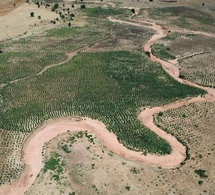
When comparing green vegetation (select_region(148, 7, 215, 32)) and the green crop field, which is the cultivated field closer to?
the green crop field

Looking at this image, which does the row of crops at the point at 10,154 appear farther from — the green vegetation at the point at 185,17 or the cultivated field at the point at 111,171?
the green vegetation at the point at 185,17

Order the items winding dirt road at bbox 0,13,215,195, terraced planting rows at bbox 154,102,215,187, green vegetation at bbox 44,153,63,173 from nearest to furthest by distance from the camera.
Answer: winding dirt road at bbox 0,13,215,195 → green vegetation at bbox 44,153,63,173 → terraced planting rows at bbox 154,102,215,187

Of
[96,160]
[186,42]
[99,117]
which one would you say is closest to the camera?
[96,160]

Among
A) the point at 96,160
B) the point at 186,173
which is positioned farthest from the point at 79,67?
the point at 186,173

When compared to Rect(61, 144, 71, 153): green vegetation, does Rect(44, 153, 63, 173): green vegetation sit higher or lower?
higher

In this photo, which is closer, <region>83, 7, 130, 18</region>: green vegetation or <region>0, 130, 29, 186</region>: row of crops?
<region>0, 130, 29, 186</region>: row of crops

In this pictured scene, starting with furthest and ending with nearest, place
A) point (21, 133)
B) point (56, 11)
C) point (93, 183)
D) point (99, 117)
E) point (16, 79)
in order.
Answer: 1. point (56, 11)
2. point (16, 79)
3. point (99, 117)
4. point (21, 133)
5. point (93, 183)

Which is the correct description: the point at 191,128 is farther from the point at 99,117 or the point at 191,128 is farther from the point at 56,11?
the point at 56,11

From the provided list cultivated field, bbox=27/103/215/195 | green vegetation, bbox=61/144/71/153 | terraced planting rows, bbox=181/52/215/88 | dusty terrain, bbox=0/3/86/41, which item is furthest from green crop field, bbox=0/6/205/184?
green vegetation, bbox=61/144/71/153

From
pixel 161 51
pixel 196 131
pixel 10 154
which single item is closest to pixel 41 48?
pixel 161 51
